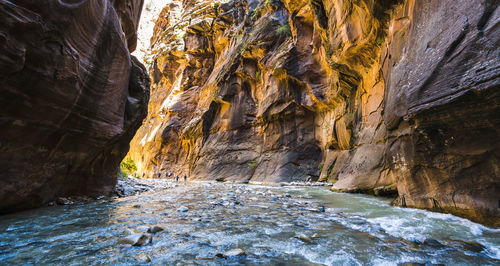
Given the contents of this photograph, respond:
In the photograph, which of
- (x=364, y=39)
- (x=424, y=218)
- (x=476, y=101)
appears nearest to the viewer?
(x=476, y=101)

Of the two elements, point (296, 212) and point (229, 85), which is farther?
point (229, 85)

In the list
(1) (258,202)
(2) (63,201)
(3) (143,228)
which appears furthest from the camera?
(1) (258,202)

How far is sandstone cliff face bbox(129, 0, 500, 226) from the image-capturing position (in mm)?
3766

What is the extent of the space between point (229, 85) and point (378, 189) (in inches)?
781

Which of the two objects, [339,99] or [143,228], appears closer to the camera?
[143,228]

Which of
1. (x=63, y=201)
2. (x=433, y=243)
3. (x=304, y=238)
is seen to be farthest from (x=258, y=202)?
(x=63, y=201)

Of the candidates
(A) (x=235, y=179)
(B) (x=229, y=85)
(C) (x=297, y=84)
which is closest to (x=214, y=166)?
(A) (x=235, y=179)

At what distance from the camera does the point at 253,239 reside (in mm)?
3021

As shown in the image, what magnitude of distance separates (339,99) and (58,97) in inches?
604

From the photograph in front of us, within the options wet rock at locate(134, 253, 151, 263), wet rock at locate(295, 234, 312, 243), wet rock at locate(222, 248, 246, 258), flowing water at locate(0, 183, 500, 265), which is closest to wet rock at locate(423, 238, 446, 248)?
flowing water at locate(0, 183, 500, 265)

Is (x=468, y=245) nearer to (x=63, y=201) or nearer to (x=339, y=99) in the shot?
(x=63, y=201)

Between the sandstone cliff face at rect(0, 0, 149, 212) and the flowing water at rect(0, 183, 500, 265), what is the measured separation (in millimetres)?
1045

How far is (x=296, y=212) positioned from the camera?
16.1ft

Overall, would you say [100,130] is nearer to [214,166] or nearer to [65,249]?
[65,249]
